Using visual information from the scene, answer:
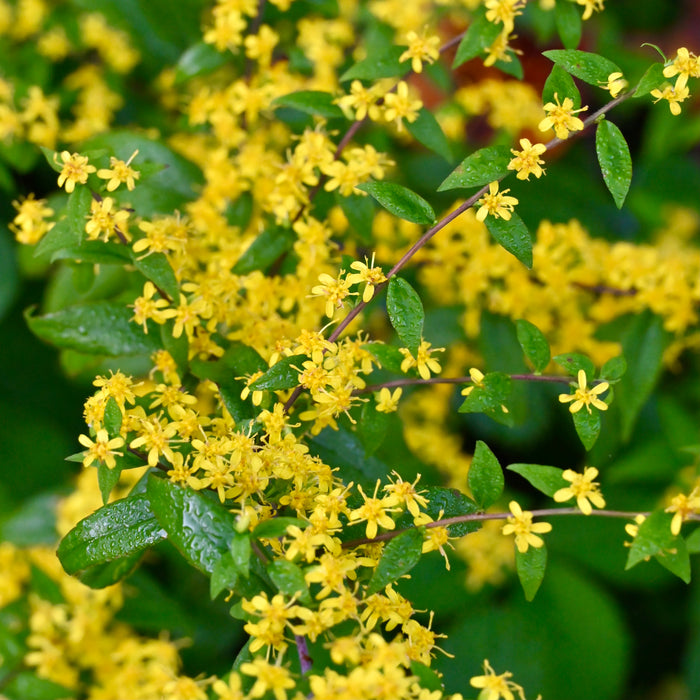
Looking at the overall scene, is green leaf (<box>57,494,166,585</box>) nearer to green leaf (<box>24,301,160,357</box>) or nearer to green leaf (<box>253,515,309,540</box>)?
green leaf (<box>253,515,309,540</box>)

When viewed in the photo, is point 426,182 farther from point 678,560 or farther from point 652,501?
point 678,560

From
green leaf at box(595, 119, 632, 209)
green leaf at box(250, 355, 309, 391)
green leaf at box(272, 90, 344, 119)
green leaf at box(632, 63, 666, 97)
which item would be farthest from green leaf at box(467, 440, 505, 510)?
green leaf at box(272, 90, 344, 119)

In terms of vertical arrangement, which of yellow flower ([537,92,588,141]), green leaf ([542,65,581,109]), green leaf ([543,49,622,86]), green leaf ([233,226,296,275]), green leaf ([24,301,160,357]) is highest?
green leaf ([543,49,622,86])

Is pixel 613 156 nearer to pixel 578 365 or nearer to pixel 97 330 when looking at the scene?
pixel 578 365

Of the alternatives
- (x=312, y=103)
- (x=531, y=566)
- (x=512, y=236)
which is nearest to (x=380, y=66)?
(x=312, y=103)

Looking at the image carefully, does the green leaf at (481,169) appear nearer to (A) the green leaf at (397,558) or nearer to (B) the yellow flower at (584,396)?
(B) the yellow flower at (584,396)

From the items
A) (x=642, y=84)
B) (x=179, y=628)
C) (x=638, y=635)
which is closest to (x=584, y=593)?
(x=638, y=635)
